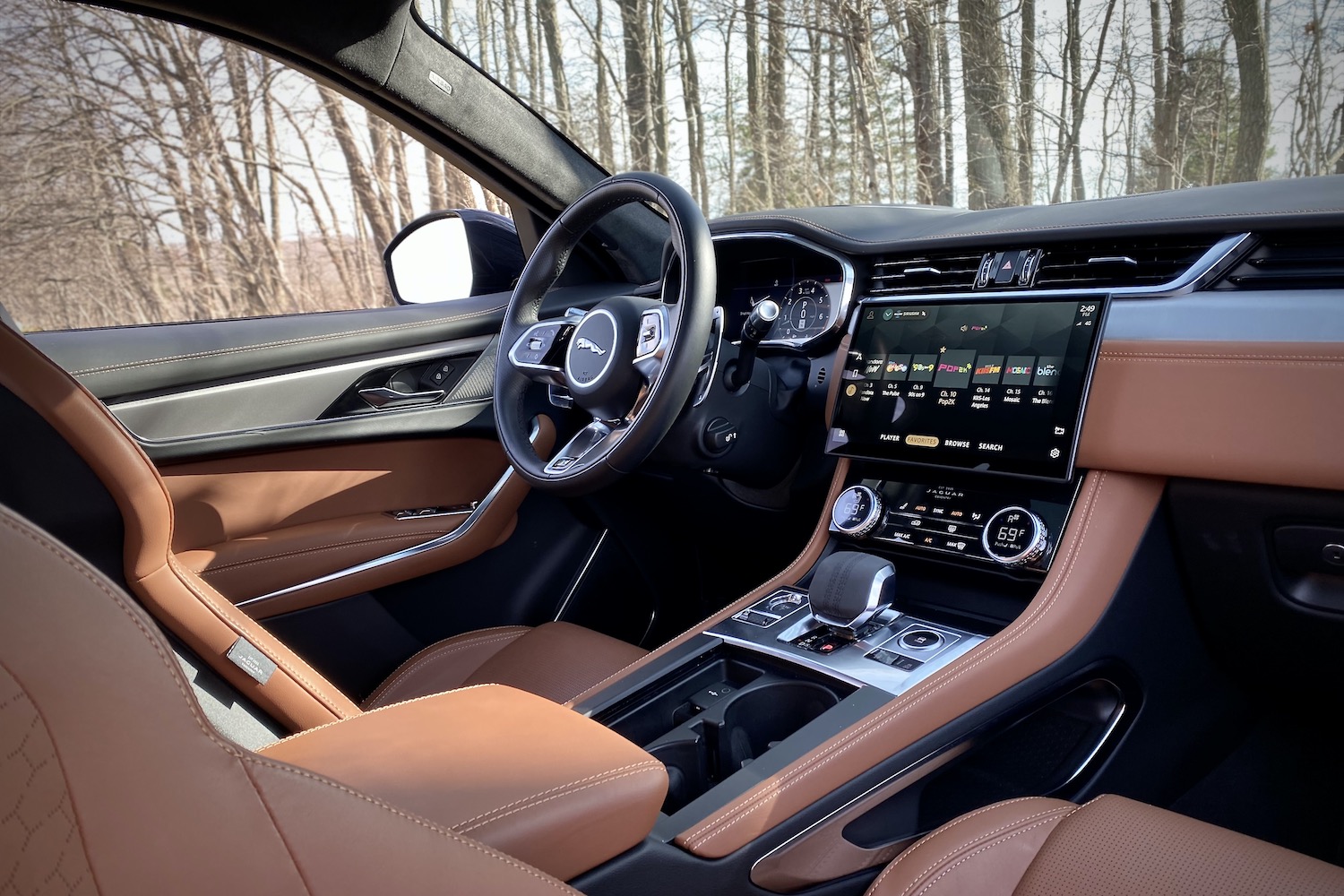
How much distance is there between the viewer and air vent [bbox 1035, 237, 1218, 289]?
1.54 m

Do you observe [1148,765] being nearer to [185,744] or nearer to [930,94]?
[185,744]

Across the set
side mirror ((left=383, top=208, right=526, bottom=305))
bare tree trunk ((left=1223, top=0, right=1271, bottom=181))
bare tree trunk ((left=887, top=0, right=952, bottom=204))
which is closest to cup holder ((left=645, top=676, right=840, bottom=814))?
side mirror ((left=383, top=208, right=526, bottom=305))

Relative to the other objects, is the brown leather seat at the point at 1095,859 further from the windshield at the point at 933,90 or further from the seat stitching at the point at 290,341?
the windshield at the point at 933,90

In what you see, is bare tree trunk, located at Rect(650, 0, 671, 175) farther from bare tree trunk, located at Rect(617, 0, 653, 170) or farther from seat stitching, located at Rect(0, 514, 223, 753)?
seat stitching, located at Rect(0, 514, 223, 753)

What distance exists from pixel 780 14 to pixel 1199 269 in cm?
439

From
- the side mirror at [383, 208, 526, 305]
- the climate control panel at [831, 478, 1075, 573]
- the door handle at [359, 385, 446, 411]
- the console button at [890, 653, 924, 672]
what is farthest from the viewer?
the side mirror at [383, 208, 526, 305]

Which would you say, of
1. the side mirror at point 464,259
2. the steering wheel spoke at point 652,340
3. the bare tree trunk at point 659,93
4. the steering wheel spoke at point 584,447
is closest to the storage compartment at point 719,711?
the steering wheel spoke at point 584,447

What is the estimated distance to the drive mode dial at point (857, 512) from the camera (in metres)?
1.76

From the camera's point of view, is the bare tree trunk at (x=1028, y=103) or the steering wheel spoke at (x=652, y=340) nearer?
the steering wheel spoke at (x=652, y=340)

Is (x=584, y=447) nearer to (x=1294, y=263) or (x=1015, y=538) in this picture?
(x=1015, y=538)

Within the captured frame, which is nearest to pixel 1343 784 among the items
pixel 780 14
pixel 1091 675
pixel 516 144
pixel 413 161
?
pixel 1091 675

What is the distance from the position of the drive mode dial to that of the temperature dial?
0.21 meters

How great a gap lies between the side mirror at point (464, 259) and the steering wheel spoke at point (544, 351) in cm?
69

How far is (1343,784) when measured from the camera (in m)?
1.63
